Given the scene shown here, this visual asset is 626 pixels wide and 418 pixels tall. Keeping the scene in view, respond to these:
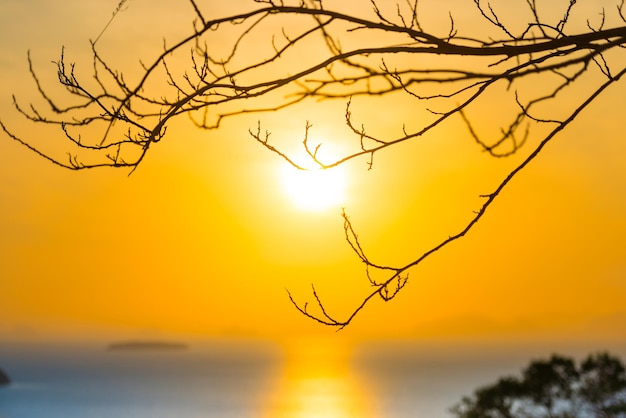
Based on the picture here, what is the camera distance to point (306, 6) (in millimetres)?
2580

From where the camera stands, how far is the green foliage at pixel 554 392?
56.8ft

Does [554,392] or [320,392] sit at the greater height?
[320,392]

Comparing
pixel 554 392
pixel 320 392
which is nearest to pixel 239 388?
pixel 320 392

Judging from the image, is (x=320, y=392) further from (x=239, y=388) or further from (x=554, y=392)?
(x=554, y=392)

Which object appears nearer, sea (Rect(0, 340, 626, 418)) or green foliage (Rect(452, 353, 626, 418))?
green foliage (Rect(452, 353, 626, 418))

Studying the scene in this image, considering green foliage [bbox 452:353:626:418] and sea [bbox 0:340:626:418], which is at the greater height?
sea [bbox 0:340:626:418]

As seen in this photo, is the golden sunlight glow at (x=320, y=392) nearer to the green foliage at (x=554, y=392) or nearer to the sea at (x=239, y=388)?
the sea at (x=239, y=388)

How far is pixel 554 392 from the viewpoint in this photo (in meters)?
18.5

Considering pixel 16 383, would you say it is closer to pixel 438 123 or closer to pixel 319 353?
pixel 319 353

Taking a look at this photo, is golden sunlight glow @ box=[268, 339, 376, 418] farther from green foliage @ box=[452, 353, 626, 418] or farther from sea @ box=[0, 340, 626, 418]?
green foliage @ box=[452, 353, 626, 418]

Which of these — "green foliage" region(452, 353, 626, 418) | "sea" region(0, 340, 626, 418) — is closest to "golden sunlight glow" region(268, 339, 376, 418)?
"sea" region(0, 340, 626, 418)

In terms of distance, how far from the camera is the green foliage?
56.8 feet

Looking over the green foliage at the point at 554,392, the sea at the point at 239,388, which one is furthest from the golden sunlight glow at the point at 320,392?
the green foliage at the point at 554,392

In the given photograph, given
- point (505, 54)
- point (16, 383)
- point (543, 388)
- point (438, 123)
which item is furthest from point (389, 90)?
point (16, 383)
